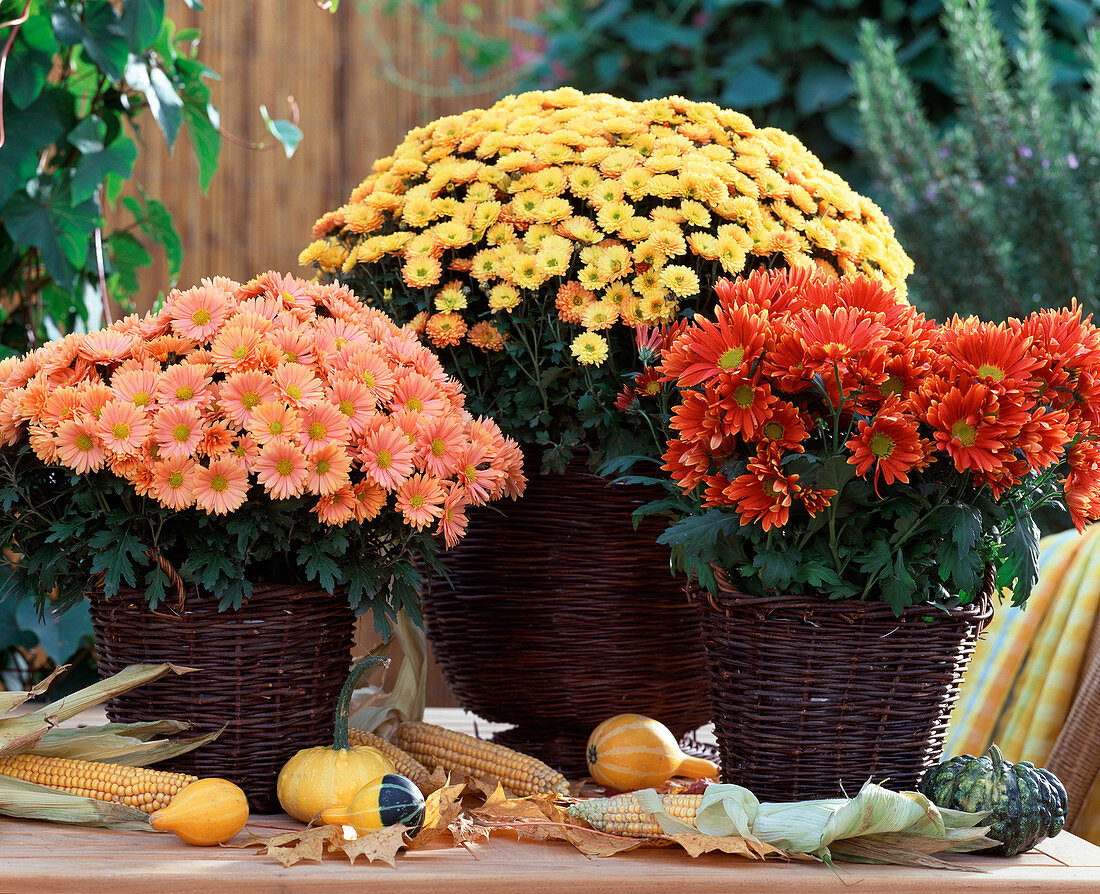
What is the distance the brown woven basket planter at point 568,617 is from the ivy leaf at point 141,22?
64 cm

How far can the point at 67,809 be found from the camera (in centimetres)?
74

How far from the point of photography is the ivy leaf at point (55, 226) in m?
1.31

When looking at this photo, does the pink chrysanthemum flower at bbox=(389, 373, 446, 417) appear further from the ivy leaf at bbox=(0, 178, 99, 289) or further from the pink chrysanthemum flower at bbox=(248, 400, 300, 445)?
the ivy leaf at bbox=(0, 178, 99, 289)

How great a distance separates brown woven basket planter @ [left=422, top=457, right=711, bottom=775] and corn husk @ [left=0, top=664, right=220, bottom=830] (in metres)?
0.30

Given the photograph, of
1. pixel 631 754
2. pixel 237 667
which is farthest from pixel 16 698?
pixel 631 754

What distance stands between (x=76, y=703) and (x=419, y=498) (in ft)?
0.94

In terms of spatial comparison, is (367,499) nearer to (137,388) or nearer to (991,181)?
(137,388)

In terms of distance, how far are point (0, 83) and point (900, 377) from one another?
99 cm

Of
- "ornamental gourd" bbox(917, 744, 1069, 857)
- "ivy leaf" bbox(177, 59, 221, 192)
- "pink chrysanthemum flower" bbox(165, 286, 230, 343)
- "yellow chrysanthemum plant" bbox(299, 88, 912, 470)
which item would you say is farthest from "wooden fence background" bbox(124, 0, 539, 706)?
"ornamental gourd" bbox(917, 744, 1069, 857)

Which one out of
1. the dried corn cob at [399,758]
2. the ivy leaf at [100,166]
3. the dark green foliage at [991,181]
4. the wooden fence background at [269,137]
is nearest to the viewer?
the dried corn cob at [399,758]

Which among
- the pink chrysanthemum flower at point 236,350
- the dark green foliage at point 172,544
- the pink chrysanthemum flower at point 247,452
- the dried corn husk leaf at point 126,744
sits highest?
the pink chrysanthemum flower at point 236,350

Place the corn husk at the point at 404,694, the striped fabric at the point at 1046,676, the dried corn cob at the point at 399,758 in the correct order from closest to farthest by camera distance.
Answer: the dried corn cob at the point at 399,758 → the corn husk at the point at 404,694 → the striped fabric at the point at 1046,676

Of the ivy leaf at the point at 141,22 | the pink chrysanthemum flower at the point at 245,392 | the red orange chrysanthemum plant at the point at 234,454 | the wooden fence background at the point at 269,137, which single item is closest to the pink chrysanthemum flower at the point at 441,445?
the red orange chrysanthemum plant at the point at 234,454

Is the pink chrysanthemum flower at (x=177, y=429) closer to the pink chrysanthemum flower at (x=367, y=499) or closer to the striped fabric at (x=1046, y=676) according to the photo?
the pink chrysanthemum flower at (x=367, y=499)
